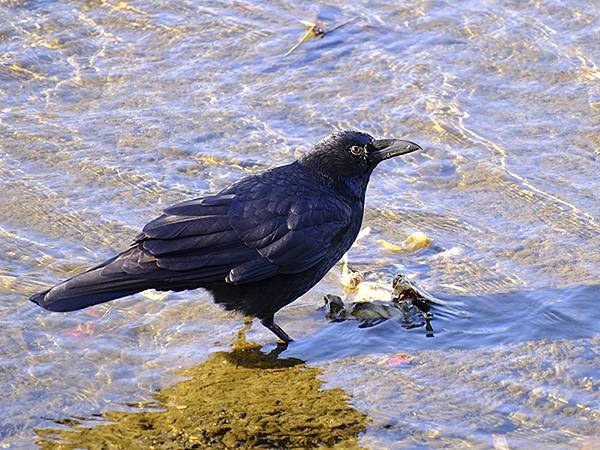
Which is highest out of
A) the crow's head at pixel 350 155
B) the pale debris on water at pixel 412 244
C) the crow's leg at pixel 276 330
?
the crow's head at pixel 350 155

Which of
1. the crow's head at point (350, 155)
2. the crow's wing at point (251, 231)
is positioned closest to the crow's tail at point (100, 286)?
the crow's wing at point (251, 231)

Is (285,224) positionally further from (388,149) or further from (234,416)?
(234,416)

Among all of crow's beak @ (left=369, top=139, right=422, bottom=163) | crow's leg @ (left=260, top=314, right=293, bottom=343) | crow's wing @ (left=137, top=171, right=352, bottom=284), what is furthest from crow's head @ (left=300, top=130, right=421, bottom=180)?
crow's leg @ (left=260, top=314, right=293, bottom=343)

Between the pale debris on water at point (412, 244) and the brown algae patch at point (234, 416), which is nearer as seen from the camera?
the brown algae patch at point (234, 416)

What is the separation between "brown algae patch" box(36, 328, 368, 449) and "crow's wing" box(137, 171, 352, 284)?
0.49m

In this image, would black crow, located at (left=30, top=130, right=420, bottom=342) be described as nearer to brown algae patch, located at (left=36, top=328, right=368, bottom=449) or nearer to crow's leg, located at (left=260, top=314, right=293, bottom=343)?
crow's leg, located at (left=260, top=314, right=293, bottom=343)

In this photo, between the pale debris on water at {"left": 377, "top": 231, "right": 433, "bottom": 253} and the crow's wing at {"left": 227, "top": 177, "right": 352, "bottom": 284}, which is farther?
the pale debris on water at {"left": 377, "top": 231, "right": 433, "bottom": 253}

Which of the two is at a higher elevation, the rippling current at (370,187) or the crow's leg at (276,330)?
the rippling current at (370,187)

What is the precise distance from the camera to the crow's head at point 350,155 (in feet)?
22.1

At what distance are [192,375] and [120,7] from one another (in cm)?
476

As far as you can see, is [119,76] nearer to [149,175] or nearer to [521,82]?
[149,175]

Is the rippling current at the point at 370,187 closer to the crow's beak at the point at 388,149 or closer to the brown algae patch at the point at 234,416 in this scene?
the brown algae patch at the point at 234,416

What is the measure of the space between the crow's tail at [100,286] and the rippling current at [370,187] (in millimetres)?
290

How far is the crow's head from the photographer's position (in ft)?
22.1
